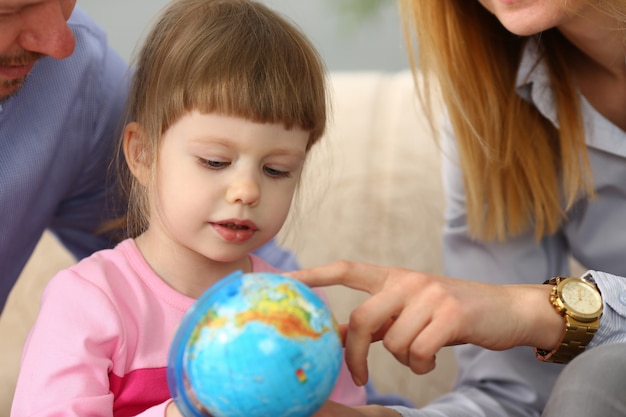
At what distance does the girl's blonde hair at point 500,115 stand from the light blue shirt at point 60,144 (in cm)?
54

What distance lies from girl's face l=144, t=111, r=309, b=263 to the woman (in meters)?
0.29

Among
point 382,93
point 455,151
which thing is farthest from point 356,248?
point 455,151

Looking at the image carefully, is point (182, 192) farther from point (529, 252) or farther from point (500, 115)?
point (529, 252)

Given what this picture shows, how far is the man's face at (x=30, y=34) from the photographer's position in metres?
1.19

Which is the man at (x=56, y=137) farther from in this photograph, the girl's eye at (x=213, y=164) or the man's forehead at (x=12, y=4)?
the girl's eye at (x=213, y=164)

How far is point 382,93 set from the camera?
2381mm

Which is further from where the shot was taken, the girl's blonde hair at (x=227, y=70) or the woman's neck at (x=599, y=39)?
the woman's neck at (x=599, y=39)

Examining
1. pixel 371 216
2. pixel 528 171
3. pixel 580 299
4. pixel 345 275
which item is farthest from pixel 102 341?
pixel 371 216

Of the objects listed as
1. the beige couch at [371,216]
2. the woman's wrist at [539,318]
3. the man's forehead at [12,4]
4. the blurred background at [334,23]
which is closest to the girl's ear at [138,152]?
the man's forehead at [12,4]

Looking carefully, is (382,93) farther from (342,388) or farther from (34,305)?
(342,388)

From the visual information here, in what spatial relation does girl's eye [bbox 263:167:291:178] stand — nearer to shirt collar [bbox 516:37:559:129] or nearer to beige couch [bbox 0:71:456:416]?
shirt collar [bbox 516:37:559:129]

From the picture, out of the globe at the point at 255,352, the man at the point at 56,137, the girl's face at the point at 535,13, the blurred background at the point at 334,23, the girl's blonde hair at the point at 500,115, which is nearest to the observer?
the globe at the point at 255,352

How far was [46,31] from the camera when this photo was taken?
4.04 feet

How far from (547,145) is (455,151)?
0.18m
